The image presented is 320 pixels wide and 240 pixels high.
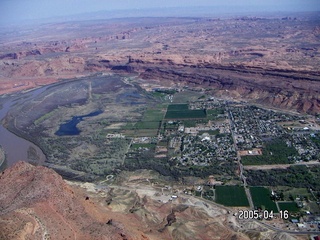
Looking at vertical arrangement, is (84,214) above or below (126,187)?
above

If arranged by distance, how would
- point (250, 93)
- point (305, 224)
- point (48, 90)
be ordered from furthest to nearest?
point (48, 90), point (250, 93), point (305, 224)

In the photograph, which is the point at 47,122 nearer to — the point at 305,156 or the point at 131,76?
the point at 131,76

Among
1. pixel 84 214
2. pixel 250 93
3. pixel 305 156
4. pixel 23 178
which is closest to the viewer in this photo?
pixel 84 214

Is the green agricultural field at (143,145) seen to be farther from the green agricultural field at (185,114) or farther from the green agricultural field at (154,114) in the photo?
the green agricultural field at (185,114)

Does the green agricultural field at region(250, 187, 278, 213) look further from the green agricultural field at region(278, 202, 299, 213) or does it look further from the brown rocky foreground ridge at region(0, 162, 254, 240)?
the brown rocky foreground ridge at region(0, 162, 254, 240)

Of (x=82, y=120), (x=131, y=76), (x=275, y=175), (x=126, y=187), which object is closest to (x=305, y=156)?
(x=275, y=175)
